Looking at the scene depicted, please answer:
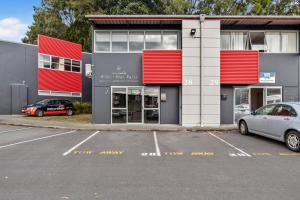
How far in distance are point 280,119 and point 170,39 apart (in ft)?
26.9

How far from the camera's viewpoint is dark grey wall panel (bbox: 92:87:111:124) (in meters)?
14.7

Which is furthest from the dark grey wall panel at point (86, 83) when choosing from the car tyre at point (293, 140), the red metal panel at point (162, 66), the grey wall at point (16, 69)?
the car tyre at point (293, 140)

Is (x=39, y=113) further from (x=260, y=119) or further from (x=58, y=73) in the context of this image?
(x=260, y=119)

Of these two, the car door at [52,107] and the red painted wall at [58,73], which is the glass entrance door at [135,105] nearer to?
the car door at [52,107]

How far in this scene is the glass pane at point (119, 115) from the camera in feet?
48.4

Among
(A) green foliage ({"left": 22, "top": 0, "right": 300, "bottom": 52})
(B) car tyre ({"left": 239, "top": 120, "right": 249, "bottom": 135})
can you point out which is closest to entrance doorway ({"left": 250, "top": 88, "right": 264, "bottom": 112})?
(B) car tyre ({"left": 239, "top": 120, "right": 249, "bottom": 135})

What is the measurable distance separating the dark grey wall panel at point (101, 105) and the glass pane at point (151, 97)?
2187 millimetres

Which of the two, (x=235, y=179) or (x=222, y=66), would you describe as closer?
(x=235, y=179)

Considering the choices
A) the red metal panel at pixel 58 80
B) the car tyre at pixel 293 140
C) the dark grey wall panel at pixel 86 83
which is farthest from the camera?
the dark grey wall panel at pixel 86 83

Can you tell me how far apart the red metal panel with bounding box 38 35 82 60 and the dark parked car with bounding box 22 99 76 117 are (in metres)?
4.73

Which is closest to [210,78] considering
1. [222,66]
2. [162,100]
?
[222,66]

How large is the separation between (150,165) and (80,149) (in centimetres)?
297

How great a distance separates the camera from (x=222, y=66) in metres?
14.5

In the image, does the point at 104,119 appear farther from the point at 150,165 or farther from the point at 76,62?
the point at 76,62
